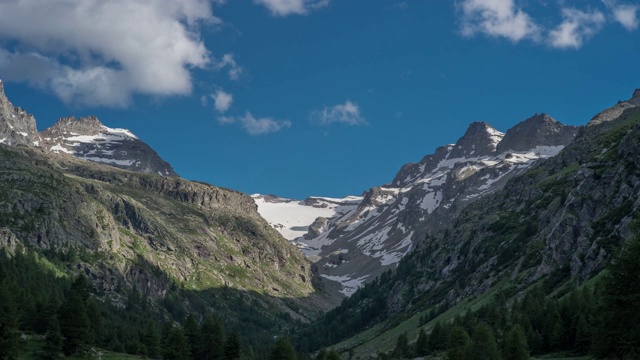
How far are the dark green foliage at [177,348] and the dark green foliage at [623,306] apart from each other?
69225mm

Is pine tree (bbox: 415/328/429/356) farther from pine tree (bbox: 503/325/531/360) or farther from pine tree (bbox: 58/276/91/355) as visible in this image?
pine tree (bbox: 58/276/91/355)

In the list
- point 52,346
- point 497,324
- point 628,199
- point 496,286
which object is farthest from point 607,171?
point 52,346

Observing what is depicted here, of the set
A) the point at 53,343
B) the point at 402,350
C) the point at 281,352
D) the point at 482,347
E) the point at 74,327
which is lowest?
the point at 482,347

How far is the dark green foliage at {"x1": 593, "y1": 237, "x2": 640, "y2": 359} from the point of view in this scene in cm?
5234

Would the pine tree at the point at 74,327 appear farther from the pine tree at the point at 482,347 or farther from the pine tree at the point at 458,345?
the pine tree at the point at 482,347

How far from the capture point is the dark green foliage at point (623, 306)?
52.3 meters

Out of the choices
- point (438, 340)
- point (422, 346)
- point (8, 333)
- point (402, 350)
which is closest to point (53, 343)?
point (8, 333)

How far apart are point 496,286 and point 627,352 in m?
139

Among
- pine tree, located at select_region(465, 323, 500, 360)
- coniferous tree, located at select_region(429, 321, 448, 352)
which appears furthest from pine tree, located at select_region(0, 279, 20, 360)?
coniferous tree, located at select_region(429, 321, 448, 352)

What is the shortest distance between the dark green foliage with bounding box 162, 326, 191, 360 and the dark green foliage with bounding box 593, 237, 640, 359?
227ft

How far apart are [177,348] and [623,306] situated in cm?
7279

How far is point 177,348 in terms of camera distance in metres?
104

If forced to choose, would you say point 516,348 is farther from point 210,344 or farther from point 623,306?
point 210,344

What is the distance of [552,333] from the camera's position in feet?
337
